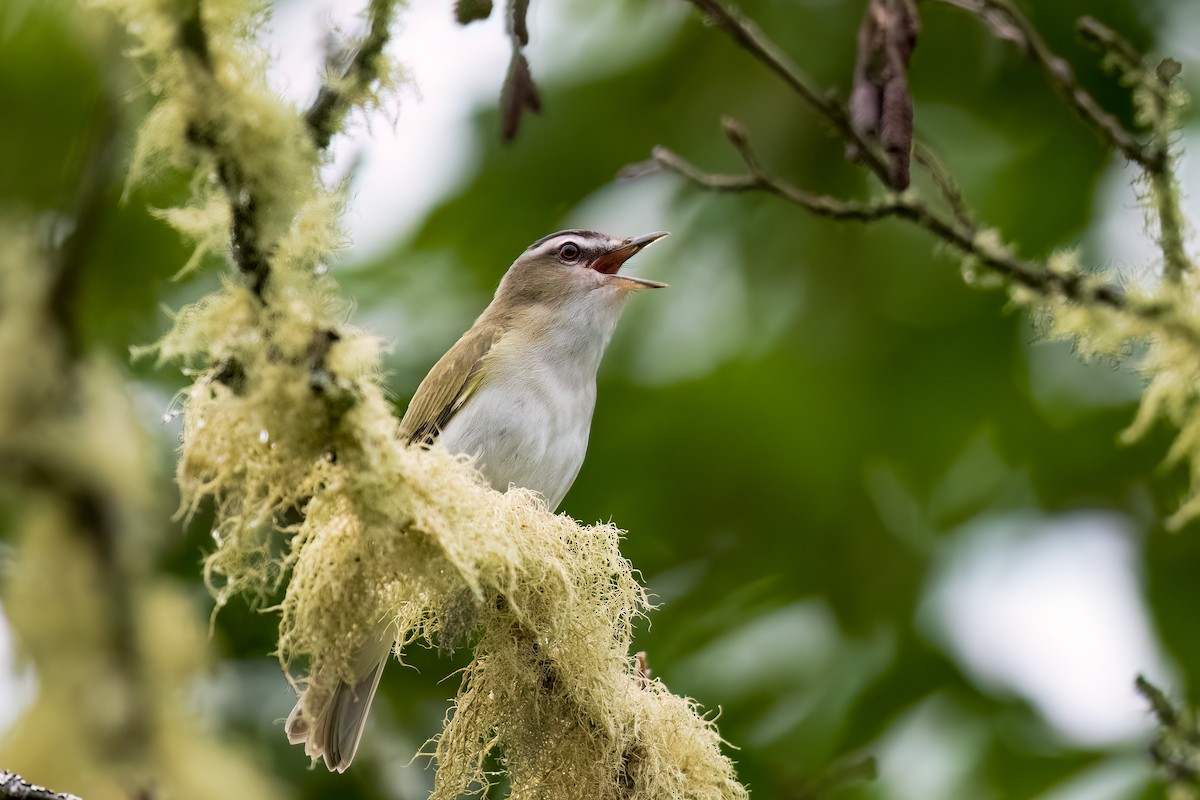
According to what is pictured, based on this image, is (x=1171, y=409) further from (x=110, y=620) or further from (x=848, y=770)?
(x=848, y=770)

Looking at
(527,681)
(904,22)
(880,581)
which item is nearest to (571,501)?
(880,581)

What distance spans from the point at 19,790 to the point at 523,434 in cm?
197

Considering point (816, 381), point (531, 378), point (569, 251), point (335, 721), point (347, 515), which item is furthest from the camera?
point (816, 381)

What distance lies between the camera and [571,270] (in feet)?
14.4

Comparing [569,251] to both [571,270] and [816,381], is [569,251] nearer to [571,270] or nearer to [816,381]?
[571,270]

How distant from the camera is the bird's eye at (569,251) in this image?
177 inches

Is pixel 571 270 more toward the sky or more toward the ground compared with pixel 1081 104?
more toward the ground

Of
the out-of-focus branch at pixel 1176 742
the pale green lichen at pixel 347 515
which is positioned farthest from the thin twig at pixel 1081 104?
the pale green lichen at pixel 347 515

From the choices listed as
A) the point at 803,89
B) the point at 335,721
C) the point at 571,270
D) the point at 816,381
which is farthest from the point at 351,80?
the point at 816,381

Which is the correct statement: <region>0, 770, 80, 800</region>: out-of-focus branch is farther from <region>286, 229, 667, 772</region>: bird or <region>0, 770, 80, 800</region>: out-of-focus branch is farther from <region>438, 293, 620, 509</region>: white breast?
<region>438, 293, 620, 509</region>: white breast

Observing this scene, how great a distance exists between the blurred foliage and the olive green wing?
2.46 ft

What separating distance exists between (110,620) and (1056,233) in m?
4.29

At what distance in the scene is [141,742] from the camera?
1.45 m

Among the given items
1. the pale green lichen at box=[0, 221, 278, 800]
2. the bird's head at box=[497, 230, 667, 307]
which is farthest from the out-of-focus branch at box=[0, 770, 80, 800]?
the bird's head at box=[497, 230, 667, 307]
